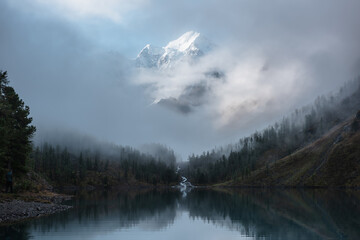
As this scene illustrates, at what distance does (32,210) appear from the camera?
59406 millimetres

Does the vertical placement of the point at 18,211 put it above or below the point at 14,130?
below

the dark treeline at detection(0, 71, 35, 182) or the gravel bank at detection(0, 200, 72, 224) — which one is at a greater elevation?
the dark treeline at detection(0, 71, 35, 182)

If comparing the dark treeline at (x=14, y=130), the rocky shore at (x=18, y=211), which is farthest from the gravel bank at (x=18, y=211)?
the dark treeline at (x=14, y=130)

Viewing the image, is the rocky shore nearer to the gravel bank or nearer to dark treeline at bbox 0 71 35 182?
the gravel bank

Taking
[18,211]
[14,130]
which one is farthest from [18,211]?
[14,130]

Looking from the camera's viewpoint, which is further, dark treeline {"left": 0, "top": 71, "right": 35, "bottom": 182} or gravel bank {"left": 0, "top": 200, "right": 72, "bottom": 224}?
dark treeline {"left": 0, "top": 71, "right": 35, "bottom": 182}

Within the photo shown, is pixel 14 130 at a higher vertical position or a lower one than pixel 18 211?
higher

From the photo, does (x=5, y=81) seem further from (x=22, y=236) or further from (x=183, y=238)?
(x=183, y=238)

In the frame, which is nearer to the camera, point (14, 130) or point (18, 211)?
point (18, 211)

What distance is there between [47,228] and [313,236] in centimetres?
3297

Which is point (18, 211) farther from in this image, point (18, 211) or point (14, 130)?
point (14, 130)

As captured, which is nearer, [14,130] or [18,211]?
[18,211]

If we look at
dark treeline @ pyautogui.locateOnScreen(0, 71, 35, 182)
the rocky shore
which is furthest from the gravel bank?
dark treeline @ pyautogui.locateOnScreen(0, 71, 35, 182)

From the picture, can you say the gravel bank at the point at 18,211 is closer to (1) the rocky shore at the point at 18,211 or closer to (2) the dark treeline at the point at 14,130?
(1) the rocky shore at the point at 18,211
